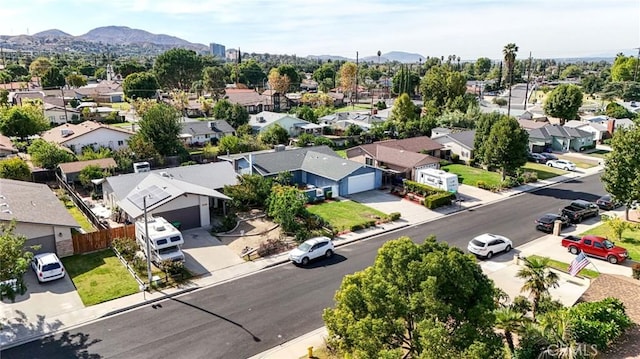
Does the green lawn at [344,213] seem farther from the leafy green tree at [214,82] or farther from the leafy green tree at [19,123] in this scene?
the leafy green tree at [214,82]

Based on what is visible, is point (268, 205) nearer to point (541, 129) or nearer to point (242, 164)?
point (242, 164)

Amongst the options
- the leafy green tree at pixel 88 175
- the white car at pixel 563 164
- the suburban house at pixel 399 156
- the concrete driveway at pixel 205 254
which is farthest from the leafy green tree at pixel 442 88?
the concrete driveway at pixel 205 254

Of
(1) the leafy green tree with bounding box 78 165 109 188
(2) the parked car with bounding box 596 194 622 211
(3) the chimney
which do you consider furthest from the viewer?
(3) the chimney

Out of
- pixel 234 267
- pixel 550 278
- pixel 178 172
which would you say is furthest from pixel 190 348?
pixel 178 172

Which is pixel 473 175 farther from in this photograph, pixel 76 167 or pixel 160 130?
pixel 76 167

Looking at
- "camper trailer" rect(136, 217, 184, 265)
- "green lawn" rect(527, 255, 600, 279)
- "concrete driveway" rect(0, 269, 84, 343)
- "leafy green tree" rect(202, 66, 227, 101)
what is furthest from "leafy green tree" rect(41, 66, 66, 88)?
"green lawn" rect(527, 255, 600, 279)

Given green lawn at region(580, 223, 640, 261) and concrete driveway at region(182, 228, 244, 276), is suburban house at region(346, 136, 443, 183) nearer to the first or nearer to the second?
green lawn at region(580, 223, 640, 261)
